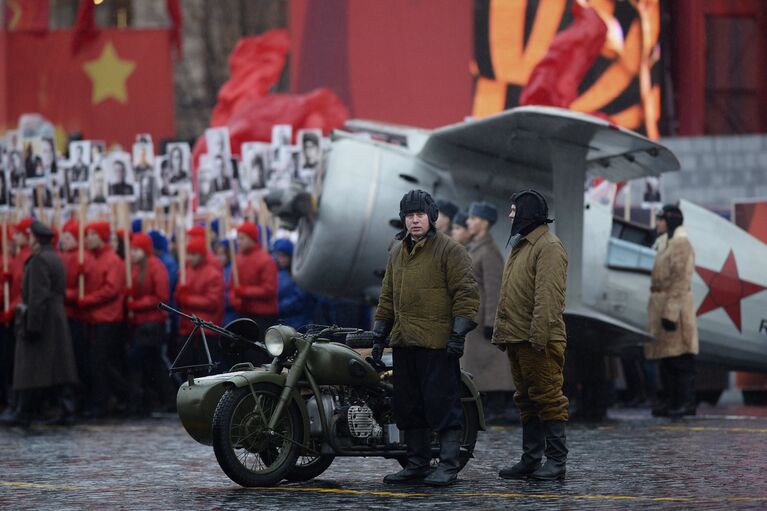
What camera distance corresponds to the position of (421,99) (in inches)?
1236

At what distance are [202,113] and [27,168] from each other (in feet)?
71.3

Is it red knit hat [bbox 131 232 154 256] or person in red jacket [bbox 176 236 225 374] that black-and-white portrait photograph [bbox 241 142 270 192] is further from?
person in red jacket [bbox 176 236 225 374]

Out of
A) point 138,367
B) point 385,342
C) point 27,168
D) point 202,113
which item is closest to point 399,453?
point 385,342

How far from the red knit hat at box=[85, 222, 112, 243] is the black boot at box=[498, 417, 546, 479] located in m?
7.98

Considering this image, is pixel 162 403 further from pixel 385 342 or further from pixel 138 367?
pixel 385 342

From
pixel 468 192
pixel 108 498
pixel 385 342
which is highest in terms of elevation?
pixel 468 192

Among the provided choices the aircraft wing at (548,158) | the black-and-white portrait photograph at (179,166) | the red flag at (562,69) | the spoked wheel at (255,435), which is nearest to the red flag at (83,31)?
the black-and-white portrait photograph at (179,166)

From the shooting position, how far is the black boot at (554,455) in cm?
1030

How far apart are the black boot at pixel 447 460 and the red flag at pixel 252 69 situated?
19.7 metres

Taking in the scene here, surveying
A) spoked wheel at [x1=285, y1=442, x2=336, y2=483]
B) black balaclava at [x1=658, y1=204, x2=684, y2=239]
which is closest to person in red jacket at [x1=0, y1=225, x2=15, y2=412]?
black balaclava at [x1=658, y1=204, x2=684, y2=239]

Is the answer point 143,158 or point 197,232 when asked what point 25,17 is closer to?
point 143,158

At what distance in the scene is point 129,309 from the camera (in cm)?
1788

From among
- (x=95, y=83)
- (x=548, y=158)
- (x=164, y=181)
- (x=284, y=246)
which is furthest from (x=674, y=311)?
(x=95, y=83)

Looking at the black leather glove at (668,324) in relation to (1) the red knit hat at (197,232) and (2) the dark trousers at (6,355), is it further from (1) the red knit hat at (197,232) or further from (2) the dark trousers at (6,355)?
(2) the dark trousers at (6,355)
